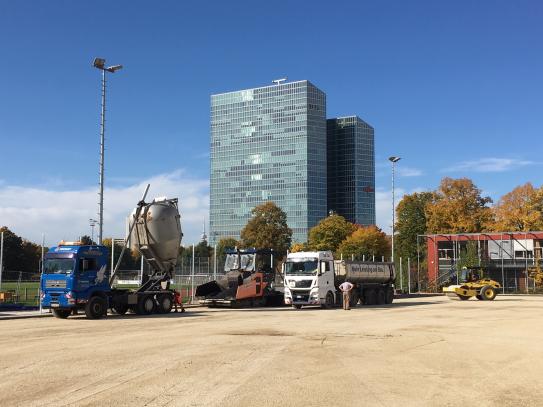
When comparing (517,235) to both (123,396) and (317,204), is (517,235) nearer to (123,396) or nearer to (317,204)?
(123,396)

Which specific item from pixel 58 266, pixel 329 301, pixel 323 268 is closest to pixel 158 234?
pixel 58 266

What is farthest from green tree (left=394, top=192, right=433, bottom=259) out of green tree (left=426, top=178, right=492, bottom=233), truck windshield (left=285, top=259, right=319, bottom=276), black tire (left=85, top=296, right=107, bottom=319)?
black tire (left=85, top=296, right=107, bottom=319)

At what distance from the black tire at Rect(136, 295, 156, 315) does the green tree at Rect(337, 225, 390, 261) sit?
60.7 meters

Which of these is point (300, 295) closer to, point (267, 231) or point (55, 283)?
point (55, 283)

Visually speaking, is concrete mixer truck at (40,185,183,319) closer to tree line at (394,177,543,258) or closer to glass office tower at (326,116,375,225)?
tree line at (394,177,543,258)

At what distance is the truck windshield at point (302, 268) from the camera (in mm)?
30172

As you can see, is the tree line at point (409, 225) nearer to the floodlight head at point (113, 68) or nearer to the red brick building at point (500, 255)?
the red brick building at point (500, 255)

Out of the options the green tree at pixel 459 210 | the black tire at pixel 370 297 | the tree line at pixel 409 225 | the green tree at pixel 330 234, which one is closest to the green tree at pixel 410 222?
the tree line at pixel 409 225

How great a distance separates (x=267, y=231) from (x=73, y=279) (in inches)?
2691

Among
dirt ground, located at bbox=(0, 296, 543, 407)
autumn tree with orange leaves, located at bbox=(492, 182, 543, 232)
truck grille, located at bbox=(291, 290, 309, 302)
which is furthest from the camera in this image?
autumn tree with orange leaves, located at bbox=(492, 182, 543, 232)

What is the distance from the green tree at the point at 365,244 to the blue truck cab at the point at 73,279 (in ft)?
210

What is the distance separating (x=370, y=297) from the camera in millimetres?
35500

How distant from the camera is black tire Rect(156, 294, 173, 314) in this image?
26.9 metres

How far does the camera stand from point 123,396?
8.52 m
